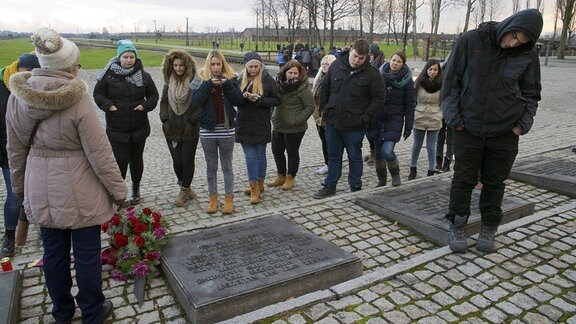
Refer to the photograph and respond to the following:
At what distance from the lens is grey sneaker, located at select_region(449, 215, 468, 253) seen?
13.5ft

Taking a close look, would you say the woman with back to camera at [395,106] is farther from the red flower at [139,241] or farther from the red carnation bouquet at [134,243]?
the red flower at [139,241]

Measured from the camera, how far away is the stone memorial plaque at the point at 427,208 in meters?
4.53

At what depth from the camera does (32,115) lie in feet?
8.78

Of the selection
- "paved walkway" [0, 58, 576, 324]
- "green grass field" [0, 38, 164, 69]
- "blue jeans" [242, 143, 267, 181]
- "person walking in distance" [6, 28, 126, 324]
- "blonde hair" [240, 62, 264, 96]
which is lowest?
"paved walkway" [0, 58, 576, 324]

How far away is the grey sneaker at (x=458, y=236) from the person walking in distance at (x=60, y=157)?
2.87 m

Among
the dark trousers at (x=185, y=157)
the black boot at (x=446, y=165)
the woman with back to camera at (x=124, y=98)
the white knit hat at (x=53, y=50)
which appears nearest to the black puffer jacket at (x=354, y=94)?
the dark trousers at (x=185, y=157)

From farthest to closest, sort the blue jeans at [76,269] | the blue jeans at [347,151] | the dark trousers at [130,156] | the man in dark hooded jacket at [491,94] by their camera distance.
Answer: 1. the blue jeans at [347,151]
2. the dark trousers at [130,156]
3. the man in dark hooded jacket at [491,94]
4. the blue jeans at [76,269]

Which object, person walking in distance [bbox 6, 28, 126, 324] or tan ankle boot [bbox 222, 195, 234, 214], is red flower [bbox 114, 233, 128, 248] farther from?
tan ankle boot [bbox 222, 195, 234, 214]

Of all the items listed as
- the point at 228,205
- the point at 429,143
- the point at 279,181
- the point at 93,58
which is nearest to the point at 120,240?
the point at 228,205

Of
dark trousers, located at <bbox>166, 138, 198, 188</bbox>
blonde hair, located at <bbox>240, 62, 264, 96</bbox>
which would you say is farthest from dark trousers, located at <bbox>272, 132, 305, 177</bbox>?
dark trousers, located at <bbox>166, 138, 198, 188</bbox>

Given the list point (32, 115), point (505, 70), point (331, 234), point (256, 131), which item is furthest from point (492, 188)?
point (32, 115)

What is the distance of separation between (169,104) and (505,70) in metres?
3.77

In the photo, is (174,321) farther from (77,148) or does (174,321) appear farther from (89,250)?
(77,148)

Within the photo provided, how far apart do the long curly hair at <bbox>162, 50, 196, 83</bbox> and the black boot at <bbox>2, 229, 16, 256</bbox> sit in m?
2.36
